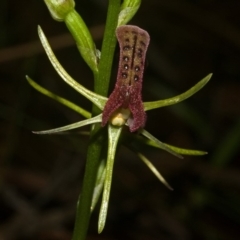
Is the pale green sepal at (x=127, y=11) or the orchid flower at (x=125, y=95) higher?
the pale green sepal at (x=127, y=11)

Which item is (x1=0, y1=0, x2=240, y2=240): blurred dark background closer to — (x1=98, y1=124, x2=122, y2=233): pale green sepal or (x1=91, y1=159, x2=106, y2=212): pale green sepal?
(x1=91, y1=159, x2=106, y2=212): pale green sepal

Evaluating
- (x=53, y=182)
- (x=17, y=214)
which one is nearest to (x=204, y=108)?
(x=53, y=182)

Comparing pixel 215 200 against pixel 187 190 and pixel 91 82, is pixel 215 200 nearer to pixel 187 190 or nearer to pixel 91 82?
pixel 187 190

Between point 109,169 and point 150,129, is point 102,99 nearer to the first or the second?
point 109,169

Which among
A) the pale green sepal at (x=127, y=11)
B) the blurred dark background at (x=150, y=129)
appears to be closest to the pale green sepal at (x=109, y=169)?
the pale green sepal at (x=127, y=11)

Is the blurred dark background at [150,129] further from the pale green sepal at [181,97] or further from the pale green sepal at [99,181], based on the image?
the pale green sepal at [181,97]

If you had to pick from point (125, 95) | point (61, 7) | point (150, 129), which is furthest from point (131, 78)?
point (150, 129)

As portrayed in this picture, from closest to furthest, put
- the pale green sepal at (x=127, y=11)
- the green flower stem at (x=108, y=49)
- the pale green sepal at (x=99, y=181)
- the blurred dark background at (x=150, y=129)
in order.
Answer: the green flower stem at (x=108, y=49) → the pale green sepal at (x=127, y=11) → the pale green sepal at (x=99, y=181) → the blurred dark background at (x=150, y=129)

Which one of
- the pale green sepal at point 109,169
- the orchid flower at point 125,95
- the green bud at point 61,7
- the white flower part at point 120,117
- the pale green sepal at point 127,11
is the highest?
the pale green sepal at point 127,11
